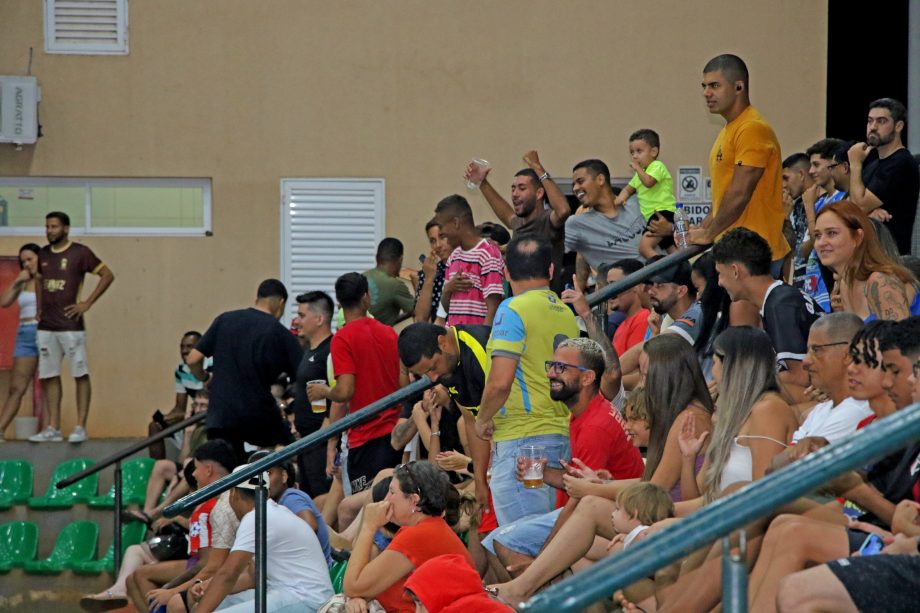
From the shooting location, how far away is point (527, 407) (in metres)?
6.27

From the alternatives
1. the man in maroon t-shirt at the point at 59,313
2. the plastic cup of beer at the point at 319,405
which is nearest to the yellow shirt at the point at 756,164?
the plastic cup of beer at the point at 319,405

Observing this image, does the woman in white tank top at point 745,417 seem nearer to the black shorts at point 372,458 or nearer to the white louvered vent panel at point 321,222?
the black shorts at point 372,458

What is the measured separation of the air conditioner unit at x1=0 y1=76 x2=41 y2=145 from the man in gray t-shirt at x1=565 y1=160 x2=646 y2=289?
7.14 metres

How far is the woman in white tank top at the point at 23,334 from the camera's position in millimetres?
12688

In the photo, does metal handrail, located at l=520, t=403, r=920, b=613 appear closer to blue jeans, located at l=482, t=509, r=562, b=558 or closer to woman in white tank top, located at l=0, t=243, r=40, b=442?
blue jeans, located at l=482, t=509, r=562, b=558

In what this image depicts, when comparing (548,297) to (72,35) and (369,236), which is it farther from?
(72,35)

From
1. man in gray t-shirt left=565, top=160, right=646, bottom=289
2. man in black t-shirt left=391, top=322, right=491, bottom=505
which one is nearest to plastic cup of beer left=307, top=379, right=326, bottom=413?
man in black t-shirt left=391, top=322, right=491, bottom=505

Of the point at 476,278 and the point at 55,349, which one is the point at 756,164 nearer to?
the point at 476,278

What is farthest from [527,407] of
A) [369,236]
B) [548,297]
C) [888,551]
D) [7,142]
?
[7,142]

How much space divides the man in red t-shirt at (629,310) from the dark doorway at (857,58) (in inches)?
218

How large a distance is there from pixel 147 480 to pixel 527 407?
6.92 m

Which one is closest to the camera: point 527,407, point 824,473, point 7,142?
point 824,473

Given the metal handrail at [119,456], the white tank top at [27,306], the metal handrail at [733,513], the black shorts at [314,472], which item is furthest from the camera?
the white tank top at [27,306]

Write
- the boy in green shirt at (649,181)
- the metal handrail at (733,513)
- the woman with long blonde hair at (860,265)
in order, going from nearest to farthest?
the metal handrail at (733,513), the woman with long blonde hair at (860,265), the boy in green shirt at (649,181)
